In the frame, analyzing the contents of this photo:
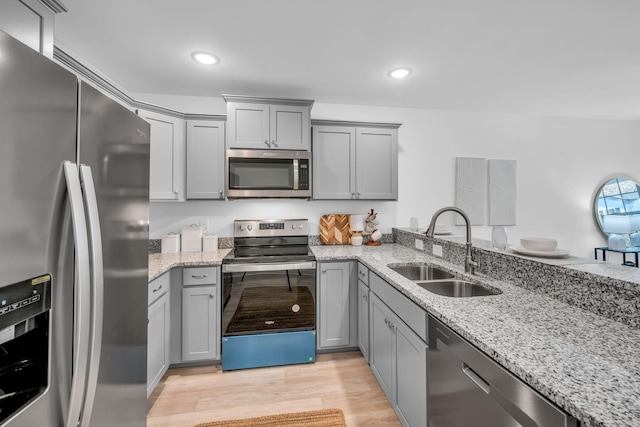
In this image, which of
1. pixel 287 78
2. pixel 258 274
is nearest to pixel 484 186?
pixel 287 78

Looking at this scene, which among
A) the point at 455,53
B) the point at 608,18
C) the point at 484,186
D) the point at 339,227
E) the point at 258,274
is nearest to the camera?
the point at 608,18

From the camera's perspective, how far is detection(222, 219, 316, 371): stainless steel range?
220 centimetres

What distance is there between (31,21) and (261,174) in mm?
1618

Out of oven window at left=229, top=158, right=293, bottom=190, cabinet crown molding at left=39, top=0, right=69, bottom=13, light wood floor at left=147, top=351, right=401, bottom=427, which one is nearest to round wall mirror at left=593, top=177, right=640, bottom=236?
light wood floor at left=147, top=351, right=401, bottom=427

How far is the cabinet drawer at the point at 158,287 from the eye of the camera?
179 cm

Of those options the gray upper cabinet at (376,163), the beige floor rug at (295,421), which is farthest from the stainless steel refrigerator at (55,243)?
the gray upper cabinet at (376,163)

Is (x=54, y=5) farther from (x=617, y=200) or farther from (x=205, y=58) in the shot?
(x=617, y=200)

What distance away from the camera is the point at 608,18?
1.64 metres

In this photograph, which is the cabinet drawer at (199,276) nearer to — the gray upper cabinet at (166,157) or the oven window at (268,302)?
the oven window at (268,302)

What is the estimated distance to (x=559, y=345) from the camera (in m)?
0.87

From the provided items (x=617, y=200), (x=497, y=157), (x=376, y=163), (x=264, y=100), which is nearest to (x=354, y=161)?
(x=376, y=163)

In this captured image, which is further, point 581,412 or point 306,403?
point 306,403

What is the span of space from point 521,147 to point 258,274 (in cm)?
351

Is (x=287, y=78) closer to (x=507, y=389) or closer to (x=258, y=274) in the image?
(x=258, y=274)
